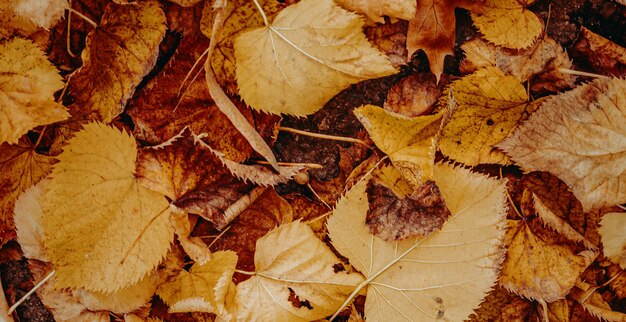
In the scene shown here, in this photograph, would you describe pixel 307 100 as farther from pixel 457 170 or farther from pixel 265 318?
pixel 265 318

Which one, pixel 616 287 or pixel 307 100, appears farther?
pixel 616 287

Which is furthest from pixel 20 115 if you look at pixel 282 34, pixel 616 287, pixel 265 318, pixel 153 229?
pixel 616 287

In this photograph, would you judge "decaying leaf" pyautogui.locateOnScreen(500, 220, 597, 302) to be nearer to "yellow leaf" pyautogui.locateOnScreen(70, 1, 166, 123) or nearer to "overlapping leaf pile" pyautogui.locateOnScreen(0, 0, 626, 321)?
"overlapping leaf pile" pyautogui.locateOnScreen(0, 0, 626, 321)

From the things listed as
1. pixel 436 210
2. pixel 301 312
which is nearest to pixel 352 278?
pixel 301 312

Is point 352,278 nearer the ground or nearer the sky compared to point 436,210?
nearer the ground

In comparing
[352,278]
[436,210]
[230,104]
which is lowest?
[352,278]

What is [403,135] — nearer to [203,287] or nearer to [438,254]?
[438,254]
